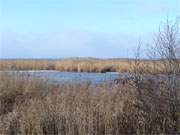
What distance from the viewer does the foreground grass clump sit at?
927 cm

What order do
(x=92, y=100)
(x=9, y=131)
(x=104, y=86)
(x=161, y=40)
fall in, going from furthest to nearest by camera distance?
1. (x=104, y=86)
2. (x=92, y=100)
3. (x=9, y=131)
4. (x=161, y=40)

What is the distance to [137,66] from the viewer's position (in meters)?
9.68

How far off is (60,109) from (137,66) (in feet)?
6.00

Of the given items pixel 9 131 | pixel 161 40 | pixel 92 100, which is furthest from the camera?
pixel 92 100

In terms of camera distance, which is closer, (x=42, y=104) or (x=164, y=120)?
(x=164, y=120)

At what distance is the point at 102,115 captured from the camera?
9.75m

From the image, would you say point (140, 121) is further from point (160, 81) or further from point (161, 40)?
point (161, 40)

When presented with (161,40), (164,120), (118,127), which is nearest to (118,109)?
(118,127)

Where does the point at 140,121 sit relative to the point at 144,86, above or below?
below

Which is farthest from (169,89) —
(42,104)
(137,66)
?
(42,104)

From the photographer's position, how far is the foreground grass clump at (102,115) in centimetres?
927

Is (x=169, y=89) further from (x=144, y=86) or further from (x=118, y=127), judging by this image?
(x=118, y=127)

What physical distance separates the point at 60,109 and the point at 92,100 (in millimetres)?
863

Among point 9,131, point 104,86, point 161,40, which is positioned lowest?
point 9,131
